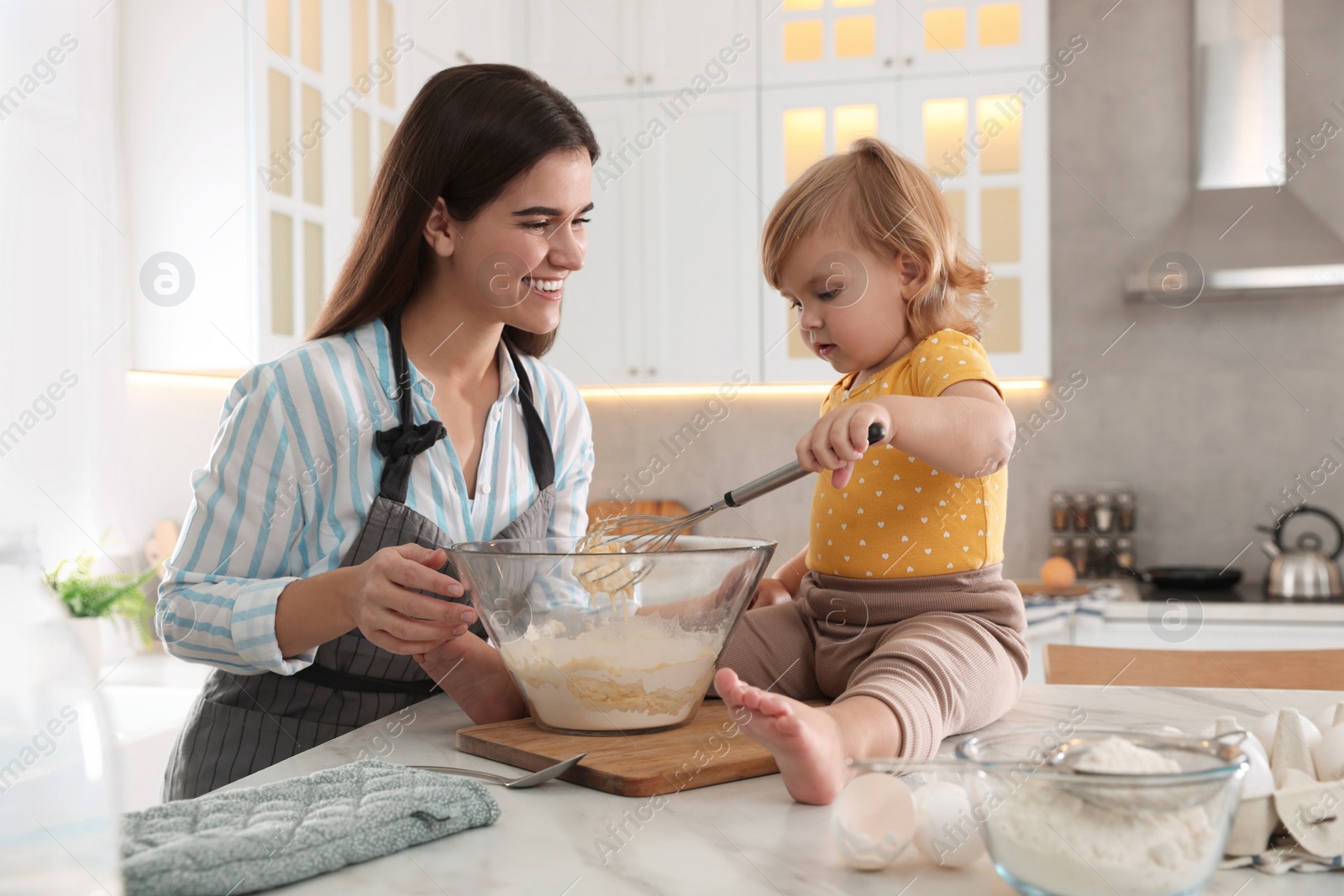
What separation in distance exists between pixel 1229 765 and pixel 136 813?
535 mm

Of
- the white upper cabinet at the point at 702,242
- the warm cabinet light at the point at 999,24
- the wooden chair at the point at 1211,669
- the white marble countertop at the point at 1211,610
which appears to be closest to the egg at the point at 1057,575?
the white marble countertop at the point at 1211,610

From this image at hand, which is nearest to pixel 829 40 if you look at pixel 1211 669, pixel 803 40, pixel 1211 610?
pixel 803 40

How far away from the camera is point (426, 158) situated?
1.15m

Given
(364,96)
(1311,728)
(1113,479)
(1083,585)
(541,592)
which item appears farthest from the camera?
(1113,479)

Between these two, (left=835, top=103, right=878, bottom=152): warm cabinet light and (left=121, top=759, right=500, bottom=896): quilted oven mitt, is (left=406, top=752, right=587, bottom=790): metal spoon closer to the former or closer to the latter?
(left=121, top=759, right=500, bottom=896): quilted oven mitt

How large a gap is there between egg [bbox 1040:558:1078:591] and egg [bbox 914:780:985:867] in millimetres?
2172

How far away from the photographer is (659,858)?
56cm

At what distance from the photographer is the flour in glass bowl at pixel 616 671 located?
792 millimetres

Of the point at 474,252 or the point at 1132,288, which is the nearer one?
the point at 474,252

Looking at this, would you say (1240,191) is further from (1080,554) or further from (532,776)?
(532,776)

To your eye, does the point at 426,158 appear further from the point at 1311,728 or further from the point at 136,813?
the point at 1311,728

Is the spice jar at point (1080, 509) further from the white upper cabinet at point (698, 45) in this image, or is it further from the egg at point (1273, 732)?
the egg at point (1273, 732)

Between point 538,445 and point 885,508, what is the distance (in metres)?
0.43

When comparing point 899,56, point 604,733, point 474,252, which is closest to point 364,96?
point 899,56
